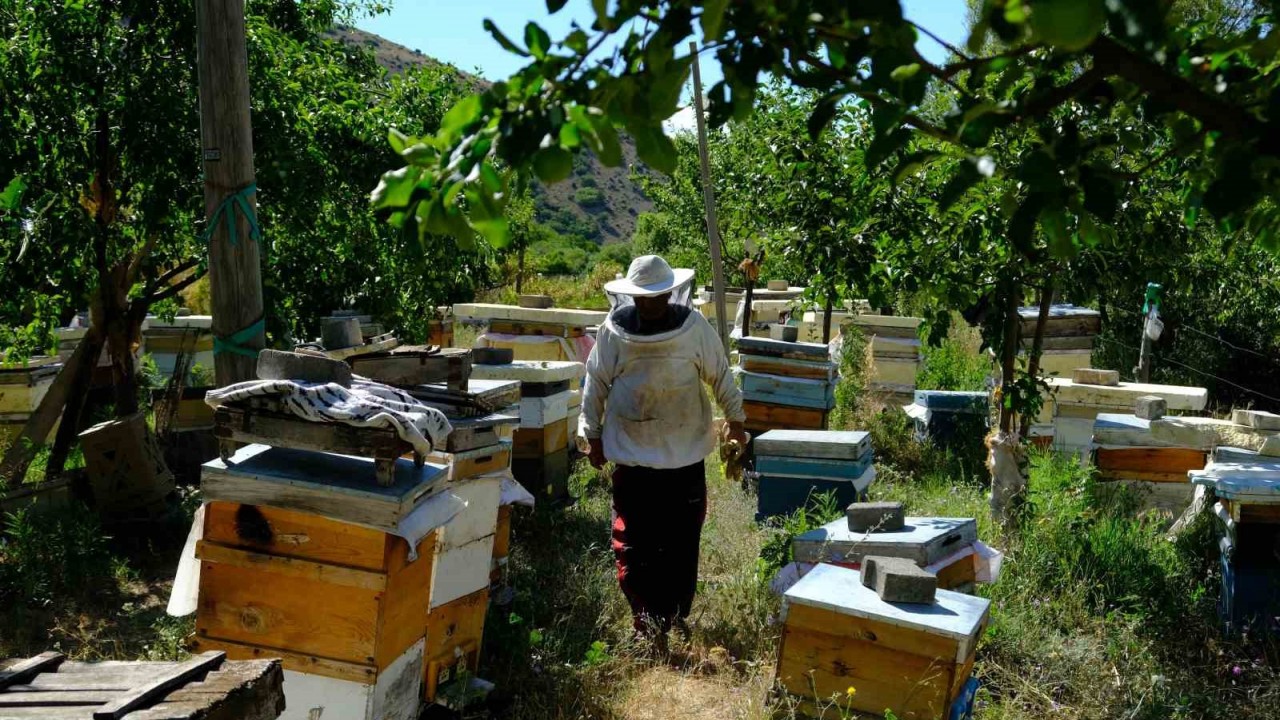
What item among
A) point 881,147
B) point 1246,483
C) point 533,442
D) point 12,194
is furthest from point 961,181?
point 533,442

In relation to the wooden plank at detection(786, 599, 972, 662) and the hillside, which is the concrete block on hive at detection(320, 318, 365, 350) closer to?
the wooden plank at detection(786, 599, 972, 662)

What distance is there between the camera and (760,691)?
3.65 m

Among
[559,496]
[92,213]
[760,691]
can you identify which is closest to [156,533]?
[92,213]

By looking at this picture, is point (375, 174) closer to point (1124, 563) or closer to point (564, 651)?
point (564, 651)

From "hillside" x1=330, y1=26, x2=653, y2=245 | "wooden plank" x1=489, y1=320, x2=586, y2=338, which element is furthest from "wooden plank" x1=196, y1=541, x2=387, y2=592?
"hillside" x1=330, y1=26, x2=653, y2=245

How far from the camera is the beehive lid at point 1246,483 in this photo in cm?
417

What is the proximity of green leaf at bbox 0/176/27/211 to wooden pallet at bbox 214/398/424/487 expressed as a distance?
Answer: 1815 mm

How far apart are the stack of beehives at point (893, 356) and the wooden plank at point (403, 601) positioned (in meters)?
6.08

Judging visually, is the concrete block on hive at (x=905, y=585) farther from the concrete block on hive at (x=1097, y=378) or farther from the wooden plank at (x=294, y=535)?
the concrete block on hive at (x=1097, y=378)

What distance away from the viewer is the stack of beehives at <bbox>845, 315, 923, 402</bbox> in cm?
880

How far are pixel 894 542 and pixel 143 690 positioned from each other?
266 centimetres

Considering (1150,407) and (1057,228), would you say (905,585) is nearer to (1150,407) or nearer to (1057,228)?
(1057,228)

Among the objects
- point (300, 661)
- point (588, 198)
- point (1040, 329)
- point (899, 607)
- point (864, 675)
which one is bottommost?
point (864, 675)

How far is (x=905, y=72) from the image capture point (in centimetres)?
143
